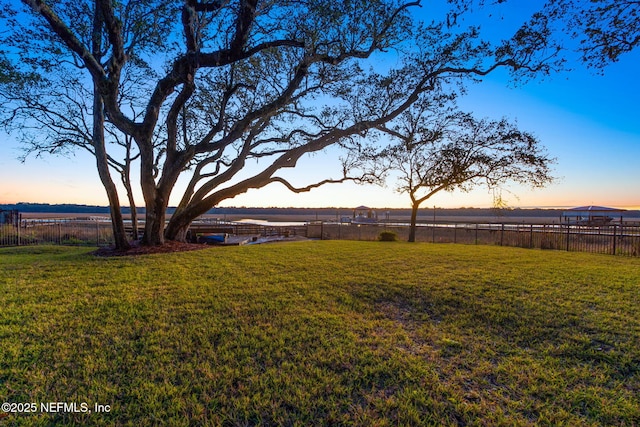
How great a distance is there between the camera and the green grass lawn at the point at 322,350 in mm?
2301

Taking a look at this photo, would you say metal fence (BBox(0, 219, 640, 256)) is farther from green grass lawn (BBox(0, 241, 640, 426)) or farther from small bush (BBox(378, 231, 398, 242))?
green grass lawn (BBox(0, 241, 640, 426))

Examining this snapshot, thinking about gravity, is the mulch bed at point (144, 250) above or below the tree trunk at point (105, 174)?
below

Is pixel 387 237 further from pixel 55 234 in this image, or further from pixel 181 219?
pixel 55 234

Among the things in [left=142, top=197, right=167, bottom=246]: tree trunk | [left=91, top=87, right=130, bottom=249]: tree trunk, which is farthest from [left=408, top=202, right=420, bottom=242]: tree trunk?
[left=91, top=87, right=130, bottom=249]: tree trunk

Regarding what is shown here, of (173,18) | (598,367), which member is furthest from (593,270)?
(173,18)

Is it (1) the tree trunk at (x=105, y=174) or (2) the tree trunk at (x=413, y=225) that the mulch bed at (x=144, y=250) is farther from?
(2) the tree trunk at (x=413, y=225)

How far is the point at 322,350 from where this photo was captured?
126 inches

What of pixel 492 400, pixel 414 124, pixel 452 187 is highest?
pixel 414 124

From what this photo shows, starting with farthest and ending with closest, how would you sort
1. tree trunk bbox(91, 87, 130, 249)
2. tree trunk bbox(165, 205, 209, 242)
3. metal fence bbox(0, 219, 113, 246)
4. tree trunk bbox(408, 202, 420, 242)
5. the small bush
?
tree trunk bbox(408, 202, 420, 242) → the small bush → metal fence bbox(0, 219, 113, 246) → tree trunk bbox(165, 205, 209, 242) → tree trunk bbox(91, 87, 130, 249)

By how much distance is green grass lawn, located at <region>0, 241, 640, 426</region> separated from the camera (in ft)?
7.55

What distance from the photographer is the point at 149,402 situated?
2346mm

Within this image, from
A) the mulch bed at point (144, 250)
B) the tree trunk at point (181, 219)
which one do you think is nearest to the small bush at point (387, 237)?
the tree trunk at point (181, 219)

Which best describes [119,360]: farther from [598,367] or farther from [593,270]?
[593,270]

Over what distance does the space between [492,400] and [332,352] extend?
1438 millimetres
